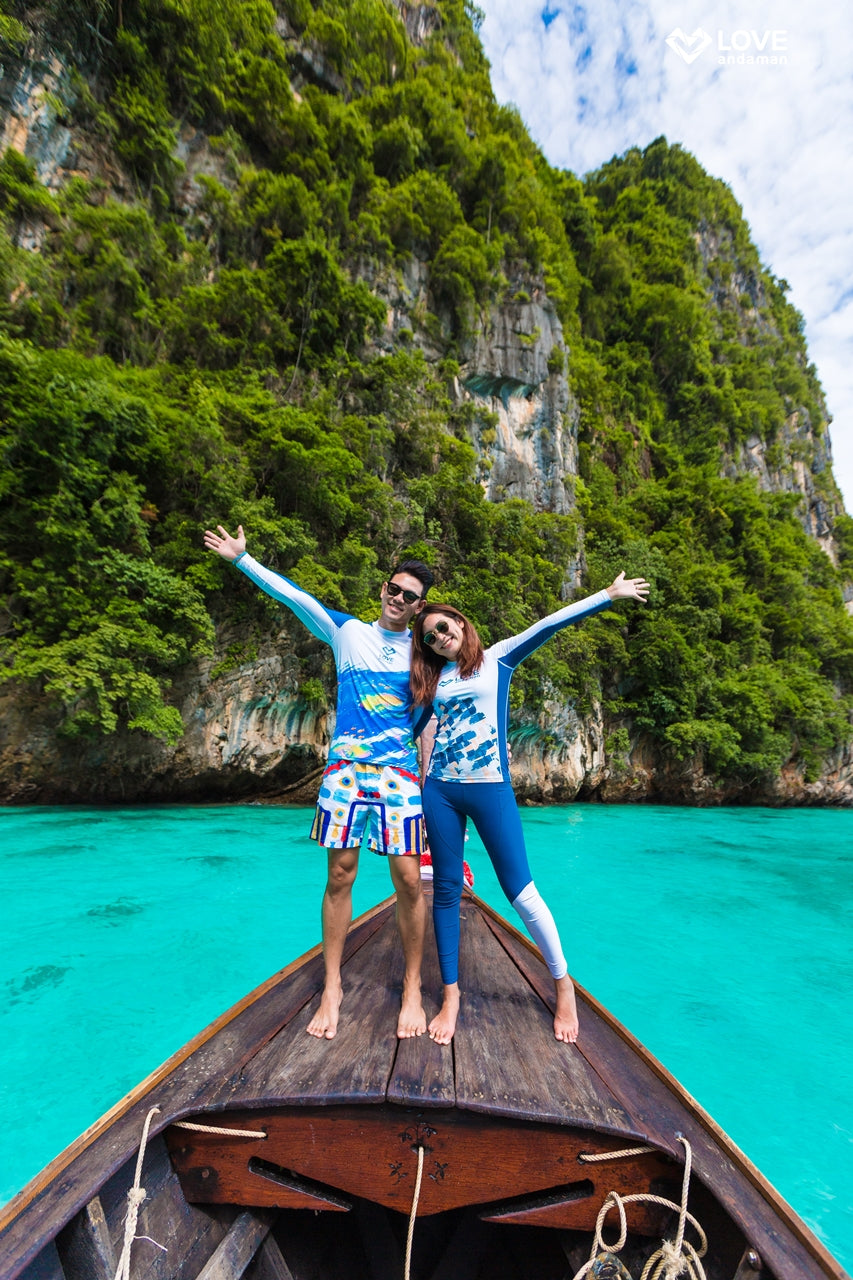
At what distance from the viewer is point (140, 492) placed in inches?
360

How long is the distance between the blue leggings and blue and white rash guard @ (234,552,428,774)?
19cm

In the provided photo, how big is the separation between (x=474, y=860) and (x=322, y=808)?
653 cm

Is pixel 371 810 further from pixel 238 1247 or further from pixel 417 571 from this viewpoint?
pixel 238 1247

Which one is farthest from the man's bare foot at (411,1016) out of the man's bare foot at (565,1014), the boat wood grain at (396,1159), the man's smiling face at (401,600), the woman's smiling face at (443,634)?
the man's smiling face at (401,600)

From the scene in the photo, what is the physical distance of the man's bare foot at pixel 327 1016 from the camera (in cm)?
163

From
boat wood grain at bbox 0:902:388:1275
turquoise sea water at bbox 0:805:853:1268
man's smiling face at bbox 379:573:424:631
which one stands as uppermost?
man's smiling face at bbox 379:573:424:631

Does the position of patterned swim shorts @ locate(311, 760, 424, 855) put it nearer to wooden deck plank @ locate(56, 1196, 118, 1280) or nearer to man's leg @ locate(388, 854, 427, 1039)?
man's leg @ locate(388, 854, 427, 1039)

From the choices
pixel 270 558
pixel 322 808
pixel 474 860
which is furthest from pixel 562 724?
pixel 322 808

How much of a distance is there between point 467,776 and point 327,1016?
0.89m

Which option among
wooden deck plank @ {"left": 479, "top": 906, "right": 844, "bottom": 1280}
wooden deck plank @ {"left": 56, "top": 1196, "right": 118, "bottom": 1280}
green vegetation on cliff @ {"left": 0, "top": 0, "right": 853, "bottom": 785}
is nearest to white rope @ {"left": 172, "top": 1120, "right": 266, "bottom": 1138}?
wooden deck plank @ {"left": 56, "top": 1196, "right": 118, "bottom": 1280}

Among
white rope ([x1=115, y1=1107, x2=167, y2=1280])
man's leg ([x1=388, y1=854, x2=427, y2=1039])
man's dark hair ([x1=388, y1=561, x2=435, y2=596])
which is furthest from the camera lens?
man's dark hair ([x1=388, y1=561, x2=435, y2=596])

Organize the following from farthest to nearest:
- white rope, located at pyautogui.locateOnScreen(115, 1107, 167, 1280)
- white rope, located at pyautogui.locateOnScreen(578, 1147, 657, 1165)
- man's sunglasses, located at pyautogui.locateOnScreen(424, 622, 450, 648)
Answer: man's sunglasses, located at pyautogui.locateOnScreen(424, 622, 450, 648)
white rope, located at pyautogui.locateOnScreen(578, 1147, 657, 1165)
white rope, located at pyautogui.locateOnScreen(115, 1107, 167, 1280)

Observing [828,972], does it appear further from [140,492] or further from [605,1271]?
[140,492]

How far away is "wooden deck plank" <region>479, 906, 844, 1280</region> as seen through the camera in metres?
1.07
